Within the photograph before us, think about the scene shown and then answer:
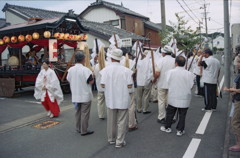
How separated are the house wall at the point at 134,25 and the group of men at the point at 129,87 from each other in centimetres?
1797

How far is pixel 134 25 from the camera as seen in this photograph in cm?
2545

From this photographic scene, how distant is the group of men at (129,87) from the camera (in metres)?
4.58

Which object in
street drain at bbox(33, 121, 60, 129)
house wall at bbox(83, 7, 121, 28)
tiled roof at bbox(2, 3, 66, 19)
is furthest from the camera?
house wall at bbox(83, 7, 121, 28)

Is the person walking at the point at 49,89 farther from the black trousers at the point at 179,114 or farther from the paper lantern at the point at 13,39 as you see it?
the paper lantern at the point at 13,39

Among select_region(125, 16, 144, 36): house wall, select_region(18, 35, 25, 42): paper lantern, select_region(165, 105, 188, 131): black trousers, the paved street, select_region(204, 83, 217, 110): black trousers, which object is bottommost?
the paved street

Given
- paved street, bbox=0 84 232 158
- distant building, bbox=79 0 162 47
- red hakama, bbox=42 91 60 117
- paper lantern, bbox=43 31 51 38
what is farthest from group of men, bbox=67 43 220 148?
distant building, bbox=79 0 162 47

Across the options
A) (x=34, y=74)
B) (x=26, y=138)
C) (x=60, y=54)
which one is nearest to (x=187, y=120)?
(x=26, y=138)

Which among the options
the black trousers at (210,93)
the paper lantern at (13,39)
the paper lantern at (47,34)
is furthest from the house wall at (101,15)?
the black trousers at (210,93)

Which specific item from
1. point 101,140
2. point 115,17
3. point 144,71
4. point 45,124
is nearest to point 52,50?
point 45,124

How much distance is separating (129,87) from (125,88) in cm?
9

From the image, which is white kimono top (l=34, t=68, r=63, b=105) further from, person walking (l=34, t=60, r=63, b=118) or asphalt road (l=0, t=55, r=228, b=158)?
asphalt road (l=0, t=55, r=228, b=158)

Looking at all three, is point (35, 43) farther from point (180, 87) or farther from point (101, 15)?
point (101, 15)

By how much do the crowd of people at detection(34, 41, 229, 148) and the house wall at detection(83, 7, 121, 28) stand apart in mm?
18184

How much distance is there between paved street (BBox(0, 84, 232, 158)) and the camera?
14.3 feet
